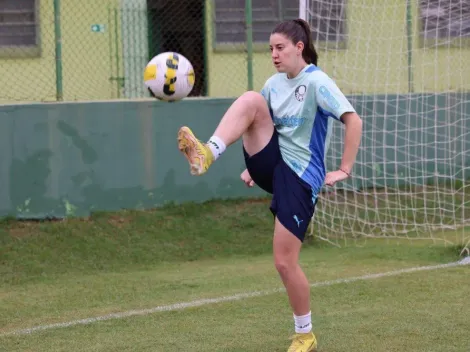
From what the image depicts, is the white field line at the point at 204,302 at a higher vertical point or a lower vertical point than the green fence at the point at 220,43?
lower

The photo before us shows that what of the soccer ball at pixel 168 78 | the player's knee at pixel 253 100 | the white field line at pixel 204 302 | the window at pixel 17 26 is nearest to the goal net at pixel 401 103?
the white field line at pixel 204 302

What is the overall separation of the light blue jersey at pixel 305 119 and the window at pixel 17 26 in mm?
6817

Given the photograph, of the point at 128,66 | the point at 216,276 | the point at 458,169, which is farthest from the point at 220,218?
the point at 458,169

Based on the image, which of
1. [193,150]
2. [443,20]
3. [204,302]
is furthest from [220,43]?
[193,150]

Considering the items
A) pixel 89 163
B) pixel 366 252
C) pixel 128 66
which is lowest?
pixel 366 252

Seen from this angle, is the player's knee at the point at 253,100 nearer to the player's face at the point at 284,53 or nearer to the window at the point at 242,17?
the player's face at the point at 284,53

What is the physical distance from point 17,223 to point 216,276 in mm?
2583

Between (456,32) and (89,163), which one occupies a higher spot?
(456,32)

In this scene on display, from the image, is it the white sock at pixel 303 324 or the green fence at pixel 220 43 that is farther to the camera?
the green fence at pixel 220 43

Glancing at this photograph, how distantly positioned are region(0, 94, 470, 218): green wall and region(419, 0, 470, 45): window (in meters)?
0.86

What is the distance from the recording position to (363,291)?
303 inches

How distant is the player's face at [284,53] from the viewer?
5.70 m

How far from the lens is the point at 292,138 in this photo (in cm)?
577

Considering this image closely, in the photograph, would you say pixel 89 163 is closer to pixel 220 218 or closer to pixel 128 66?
pixel 220 218
